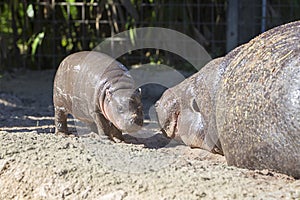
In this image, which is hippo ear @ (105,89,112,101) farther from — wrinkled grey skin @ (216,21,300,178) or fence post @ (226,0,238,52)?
fence post @ (226,0,238,52)

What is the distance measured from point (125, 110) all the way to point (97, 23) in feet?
15.8

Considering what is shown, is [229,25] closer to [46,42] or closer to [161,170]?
[46,42]

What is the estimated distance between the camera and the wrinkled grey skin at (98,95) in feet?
14.0

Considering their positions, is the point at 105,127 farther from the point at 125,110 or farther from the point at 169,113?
the point at 169,113

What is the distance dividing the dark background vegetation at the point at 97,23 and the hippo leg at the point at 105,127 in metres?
4.06

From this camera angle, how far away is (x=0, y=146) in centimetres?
340

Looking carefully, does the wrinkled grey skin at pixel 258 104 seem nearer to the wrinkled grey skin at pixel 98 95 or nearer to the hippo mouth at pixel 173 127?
the hippo mouth at pixel 173 127

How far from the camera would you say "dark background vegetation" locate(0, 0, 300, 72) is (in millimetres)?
8742

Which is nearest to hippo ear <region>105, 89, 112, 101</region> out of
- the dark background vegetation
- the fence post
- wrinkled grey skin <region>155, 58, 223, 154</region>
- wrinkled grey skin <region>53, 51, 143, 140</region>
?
wrinkled grey skin <region>53, 51, 143, 140</region>

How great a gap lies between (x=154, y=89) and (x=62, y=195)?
177 inches

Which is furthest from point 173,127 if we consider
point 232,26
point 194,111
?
point 232,26

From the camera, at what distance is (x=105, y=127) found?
4547mm

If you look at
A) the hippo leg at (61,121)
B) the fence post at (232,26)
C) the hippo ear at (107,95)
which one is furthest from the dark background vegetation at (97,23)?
the hippo ear at (107,95)

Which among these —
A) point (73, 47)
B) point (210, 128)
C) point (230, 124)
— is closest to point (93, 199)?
point (230, 124)
